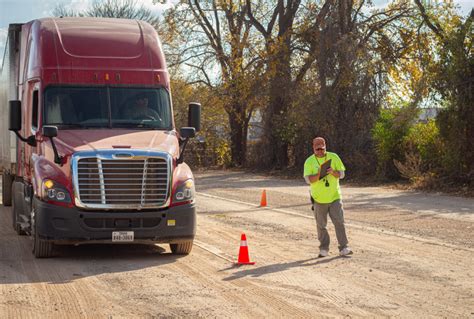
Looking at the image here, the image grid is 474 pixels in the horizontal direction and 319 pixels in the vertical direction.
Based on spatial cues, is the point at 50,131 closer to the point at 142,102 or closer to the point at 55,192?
the point at 55,192

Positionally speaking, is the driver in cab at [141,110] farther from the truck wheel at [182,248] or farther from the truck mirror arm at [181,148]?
the truck wheel at [182,248]

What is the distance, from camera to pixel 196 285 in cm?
1123

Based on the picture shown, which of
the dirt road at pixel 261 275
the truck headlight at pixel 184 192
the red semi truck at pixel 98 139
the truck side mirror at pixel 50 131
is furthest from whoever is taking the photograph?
the truck side mirror at pixel 50 131

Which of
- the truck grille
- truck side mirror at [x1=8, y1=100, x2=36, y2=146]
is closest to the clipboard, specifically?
the truck grille

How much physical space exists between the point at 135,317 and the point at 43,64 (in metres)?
6.60

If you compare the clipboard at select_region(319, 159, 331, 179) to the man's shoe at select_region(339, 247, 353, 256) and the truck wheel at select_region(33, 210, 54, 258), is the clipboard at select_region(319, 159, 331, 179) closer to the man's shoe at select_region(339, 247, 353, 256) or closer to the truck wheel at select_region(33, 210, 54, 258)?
the man's shoe at select_region(339, 247, 353, 256)

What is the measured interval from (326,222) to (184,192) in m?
2.19

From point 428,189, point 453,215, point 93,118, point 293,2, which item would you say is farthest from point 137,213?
point 293,2

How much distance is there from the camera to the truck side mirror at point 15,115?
15.0 meters

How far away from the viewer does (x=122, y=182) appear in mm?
13516

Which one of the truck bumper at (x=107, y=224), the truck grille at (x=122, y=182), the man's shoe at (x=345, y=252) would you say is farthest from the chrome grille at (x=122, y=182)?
the man's shoe at (x=345, y=252)

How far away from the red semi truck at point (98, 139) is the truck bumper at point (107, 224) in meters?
0.01

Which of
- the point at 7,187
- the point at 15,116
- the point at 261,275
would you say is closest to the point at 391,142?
the point at 7,187

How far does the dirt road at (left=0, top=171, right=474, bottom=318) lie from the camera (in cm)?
975
